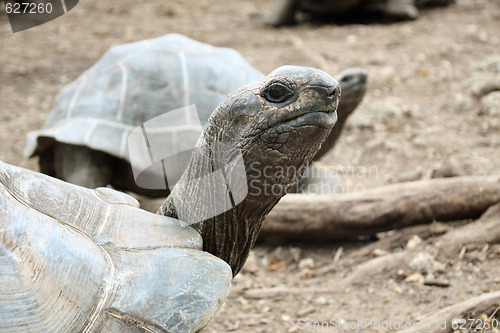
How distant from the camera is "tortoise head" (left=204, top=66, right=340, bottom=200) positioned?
68.7 inches

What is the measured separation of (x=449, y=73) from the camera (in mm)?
6316

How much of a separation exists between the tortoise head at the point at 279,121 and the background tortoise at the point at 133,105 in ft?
6.40

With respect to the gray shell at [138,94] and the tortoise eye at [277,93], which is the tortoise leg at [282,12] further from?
the tortoise eye at [277,93]

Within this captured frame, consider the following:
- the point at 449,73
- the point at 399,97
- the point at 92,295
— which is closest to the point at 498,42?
the point at 449,73

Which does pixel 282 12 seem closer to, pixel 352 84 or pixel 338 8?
pixel 338 8

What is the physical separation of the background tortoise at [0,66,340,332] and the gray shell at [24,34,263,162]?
6.04ft

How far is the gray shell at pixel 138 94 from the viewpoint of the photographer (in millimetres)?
3818

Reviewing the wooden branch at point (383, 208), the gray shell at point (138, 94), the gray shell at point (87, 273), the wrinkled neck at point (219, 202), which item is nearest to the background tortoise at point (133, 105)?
the gray shell at point (138, 94)

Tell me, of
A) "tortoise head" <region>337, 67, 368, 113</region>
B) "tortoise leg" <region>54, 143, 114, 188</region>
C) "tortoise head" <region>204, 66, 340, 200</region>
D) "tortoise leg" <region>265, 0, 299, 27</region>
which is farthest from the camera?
"tortoise leg" <region>265, 0, 299, 27</region>

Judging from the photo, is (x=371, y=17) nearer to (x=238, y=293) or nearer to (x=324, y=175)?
(x=324, y=175)

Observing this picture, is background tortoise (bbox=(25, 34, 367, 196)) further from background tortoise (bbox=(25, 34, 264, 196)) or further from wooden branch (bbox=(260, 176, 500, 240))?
wooden branch (bbox=(260, 176, 500, 240))

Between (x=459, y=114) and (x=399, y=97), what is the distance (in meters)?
0.77

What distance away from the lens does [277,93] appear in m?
1.78

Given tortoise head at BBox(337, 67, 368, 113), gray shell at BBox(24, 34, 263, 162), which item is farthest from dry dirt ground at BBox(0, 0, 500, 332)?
gray shell at BBox(24, 34, 263, 162)
